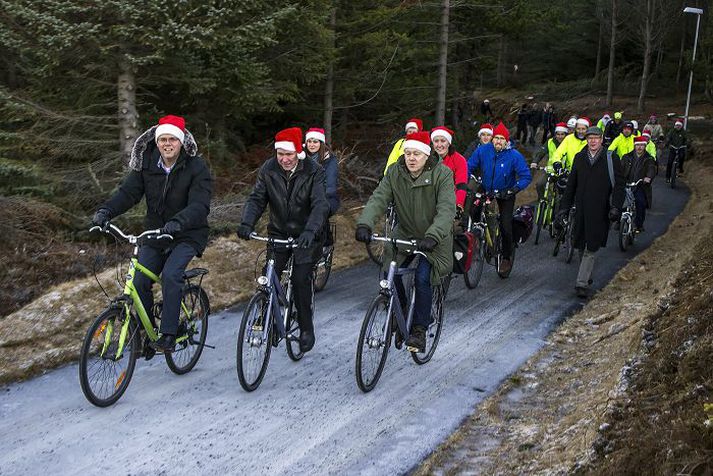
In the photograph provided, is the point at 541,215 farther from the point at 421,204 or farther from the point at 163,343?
the point at 163,343

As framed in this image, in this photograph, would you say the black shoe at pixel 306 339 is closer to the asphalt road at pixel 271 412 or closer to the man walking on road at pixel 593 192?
the asphalt road at pixel 271 412

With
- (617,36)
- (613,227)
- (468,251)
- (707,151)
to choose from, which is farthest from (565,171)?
(617,36)

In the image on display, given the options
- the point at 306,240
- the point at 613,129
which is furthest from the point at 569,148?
the point at 613,129

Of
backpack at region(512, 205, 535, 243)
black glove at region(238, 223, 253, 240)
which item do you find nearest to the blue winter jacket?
backpack at region(512, 205, 535, 243)

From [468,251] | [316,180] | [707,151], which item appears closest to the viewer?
[316,180]

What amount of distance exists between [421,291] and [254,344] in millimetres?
1645

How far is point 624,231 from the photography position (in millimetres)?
13961

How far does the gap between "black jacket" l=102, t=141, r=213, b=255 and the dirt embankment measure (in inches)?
114

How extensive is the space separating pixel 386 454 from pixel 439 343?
2.84m

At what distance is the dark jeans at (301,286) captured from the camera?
6.83 meters

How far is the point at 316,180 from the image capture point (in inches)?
273

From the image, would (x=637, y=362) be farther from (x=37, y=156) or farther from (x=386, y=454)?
(x=37, y=156)

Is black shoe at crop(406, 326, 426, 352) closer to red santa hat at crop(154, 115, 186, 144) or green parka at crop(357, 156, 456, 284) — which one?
green parka at crop(357, 156, 456, 284)

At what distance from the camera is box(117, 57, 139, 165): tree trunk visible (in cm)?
1262
